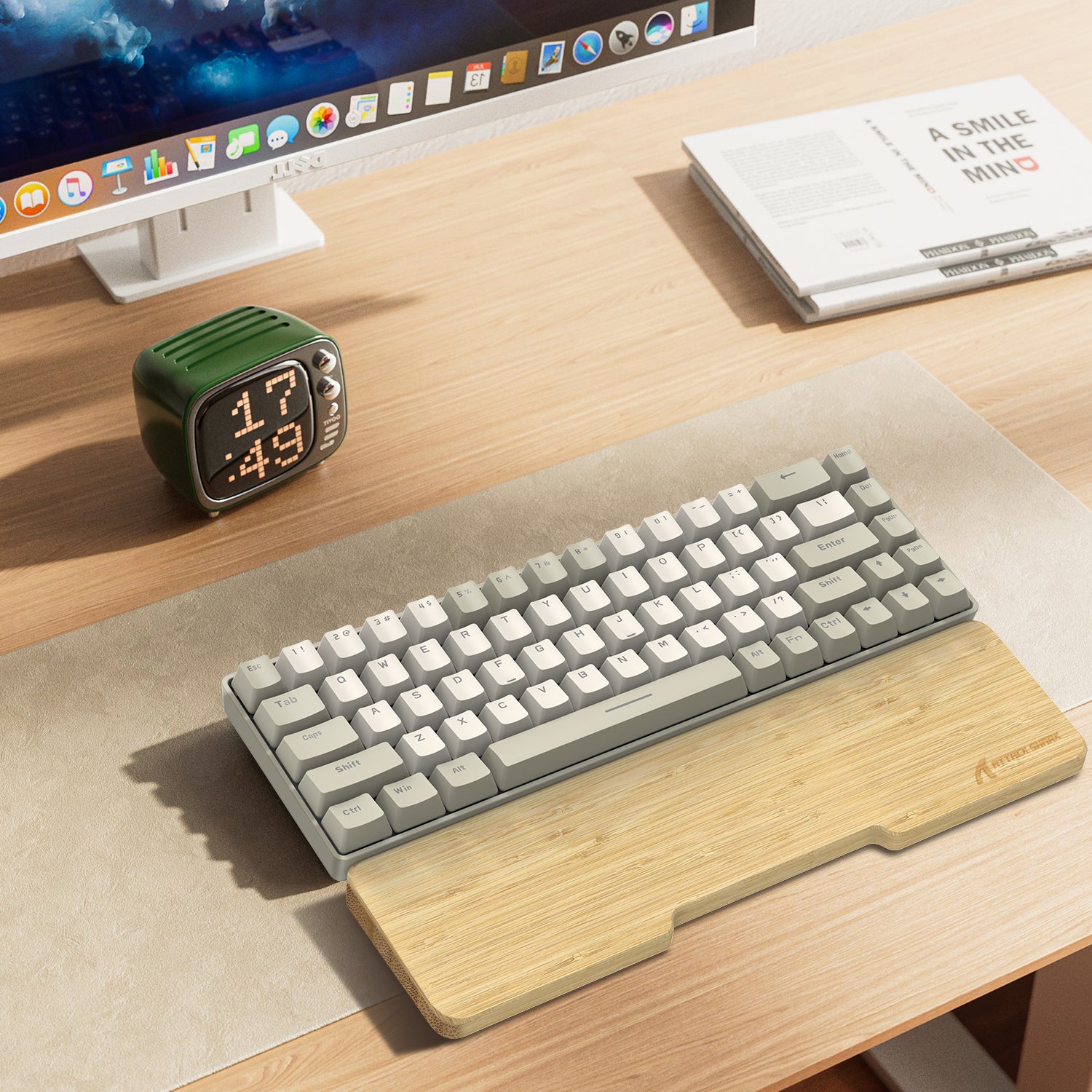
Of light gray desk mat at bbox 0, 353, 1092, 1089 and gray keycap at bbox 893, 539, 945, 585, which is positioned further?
gray keycap at bbox 893, 539, 945, 585

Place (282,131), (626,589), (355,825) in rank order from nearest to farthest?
(355,825), (626,589), (282,131)

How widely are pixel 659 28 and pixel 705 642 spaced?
46 cm

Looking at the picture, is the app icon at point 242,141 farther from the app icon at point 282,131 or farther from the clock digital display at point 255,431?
the clock digital display at point 255,431

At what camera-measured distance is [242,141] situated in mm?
834

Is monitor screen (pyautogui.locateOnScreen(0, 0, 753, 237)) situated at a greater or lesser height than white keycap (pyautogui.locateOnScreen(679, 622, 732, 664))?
greater

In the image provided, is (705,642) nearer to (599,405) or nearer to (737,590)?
(737,590)

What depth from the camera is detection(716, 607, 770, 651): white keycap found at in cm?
73

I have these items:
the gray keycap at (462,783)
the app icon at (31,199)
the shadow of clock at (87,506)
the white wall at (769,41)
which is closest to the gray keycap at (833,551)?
the gray keycap at (462,783)

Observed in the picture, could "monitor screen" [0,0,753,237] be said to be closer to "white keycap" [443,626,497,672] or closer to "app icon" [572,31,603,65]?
"app icon" [572,31,603,65]

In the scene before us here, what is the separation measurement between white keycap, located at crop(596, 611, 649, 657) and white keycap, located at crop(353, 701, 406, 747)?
0.12 metres

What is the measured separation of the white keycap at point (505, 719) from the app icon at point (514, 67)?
1.43ft

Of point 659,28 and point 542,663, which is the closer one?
point 542,663

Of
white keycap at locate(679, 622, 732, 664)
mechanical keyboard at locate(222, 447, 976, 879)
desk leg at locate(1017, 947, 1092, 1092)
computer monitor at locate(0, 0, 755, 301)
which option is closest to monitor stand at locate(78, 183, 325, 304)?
computer monitor at locate(0, 0, 755, 301)

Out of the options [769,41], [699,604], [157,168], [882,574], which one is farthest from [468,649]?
[769,41]
